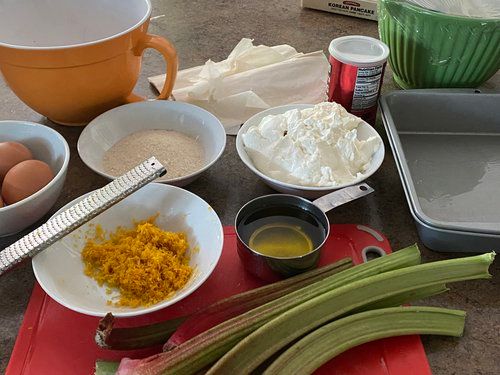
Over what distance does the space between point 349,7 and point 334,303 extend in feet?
3.49

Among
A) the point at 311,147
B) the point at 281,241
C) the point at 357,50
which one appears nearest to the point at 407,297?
the point at 281,241

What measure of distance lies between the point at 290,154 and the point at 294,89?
1.15ft

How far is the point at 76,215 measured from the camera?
0.77m

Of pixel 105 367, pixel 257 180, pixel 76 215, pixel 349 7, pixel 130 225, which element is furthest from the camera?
pixel 349 7

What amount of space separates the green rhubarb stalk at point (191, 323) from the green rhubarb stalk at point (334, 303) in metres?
0.05

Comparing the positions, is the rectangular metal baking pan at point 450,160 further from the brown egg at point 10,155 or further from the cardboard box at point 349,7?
the brown egg at point 10,155

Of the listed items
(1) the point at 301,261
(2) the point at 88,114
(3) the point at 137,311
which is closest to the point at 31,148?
(2) the point at 88,114

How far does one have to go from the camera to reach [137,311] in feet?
2.28

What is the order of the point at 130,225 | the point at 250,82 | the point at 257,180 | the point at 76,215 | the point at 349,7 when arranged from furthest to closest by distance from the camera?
the point at 349,7, the point at 250,82, the point at 257,180, the point at 130,225, the point at 76,215

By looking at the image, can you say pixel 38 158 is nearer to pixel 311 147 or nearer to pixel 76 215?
pixel 76 215

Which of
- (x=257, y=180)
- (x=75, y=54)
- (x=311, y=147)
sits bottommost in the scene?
(x=257, y=180)

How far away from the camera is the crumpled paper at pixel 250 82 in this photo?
3.83 feet

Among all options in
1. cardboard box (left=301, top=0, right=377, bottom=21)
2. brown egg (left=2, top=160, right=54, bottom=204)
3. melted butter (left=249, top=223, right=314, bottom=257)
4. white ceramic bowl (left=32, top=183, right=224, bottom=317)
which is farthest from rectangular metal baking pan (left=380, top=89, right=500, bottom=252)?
brown egg (left=2, top=160, right=54, bottom=204)

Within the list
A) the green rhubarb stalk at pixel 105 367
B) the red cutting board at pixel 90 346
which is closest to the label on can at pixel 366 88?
the red cutting board at pixel 90 346
